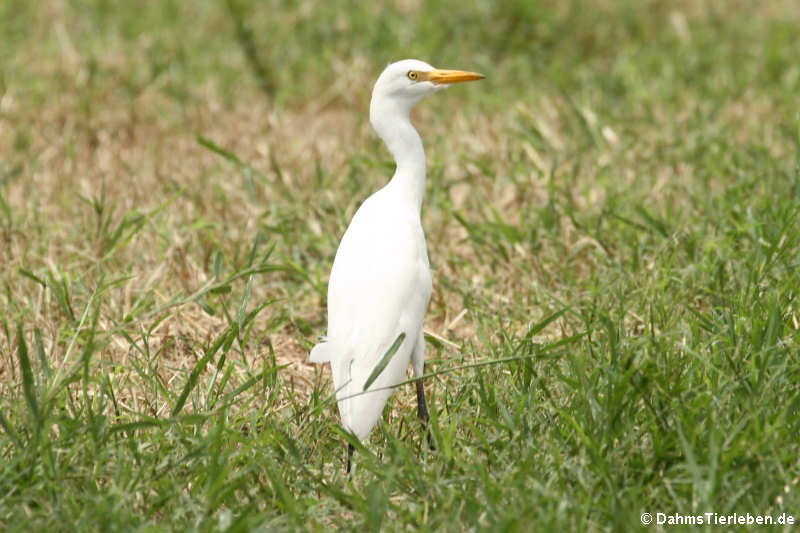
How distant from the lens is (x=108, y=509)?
8.52 feet

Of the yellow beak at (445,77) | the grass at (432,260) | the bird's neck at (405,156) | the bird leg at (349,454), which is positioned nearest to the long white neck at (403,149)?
the bird's neck at (405,156)

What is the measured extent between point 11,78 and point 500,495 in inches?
185

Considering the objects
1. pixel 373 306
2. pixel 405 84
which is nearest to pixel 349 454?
pixel 373 306

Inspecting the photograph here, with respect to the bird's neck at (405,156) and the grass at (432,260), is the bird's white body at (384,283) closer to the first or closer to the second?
the bird's neck at (405,156)

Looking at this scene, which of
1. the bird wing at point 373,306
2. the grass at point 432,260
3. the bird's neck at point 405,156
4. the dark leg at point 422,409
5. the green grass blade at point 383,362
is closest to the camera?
the grass at point 432,260

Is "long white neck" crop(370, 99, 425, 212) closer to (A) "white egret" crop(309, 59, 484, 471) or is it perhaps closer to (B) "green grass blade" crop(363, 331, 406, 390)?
(A) "white egret" crop(309, 59, 484, 471)

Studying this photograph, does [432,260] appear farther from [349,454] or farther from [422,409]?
[349,454]

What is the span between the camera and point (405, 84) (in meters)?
3.47

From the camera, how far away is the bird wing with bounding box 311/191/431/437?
2957 millimetres

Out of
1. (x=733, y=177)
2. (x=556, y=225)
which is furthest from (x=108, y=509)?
(x=733, y=177)

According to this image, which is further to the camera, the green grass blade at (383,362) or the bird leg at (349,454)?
the bird leg at (349,454)

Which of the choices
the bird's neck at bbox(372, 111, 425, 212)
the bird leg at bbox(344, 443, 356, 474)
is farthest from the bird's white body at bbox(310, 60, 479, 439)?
the bird leg at bbox(344, 443, 356, 474)

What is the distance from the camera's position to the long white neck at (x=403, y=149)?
11.2 feet

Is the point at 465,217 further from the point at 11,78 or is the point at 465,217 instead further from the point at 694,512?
the point at 11,78
